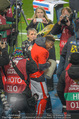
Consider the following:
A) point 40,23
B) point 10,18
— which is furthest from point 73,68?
point 10,18

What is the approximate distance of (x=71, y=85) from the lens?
13.5 ft

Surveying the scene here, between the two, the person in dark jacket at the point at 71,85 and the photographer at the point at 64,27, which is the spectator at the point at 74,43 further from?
the person in dark jacket at the point at 71,85

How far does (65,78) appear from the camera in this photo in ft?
13.4

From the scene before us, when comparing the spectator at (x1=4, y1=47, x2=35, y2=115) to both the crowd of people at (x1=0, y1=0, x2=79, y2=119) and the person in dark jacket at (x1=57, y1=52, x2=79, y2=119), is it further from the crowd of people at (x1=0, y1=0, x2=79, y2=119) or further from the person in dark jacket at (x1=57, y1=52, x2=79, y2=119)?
the person in dark jacket at (x1=57, y1=52, x2=79, y2=119)

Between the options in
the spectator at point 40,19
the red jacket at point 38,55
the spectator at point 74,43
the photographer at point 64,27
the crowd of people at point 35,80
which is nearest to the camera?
the crowd of people at point 35,80

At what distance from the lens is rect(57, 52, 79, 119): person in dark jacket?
3988 millimetres

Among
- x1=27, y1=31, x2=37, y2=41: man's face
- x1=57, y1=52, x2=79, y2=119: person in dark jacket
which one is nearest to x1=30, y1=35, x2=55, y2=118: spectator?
x1=57, y1=52, x2=79, y2=119: person in dark jacket

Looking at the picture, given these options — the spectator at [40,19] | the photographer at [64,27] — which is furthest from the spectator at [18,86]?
the spectator at [40,19]

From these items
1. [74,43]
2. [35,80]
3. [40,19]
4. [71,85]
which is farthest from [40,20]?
[71,85]

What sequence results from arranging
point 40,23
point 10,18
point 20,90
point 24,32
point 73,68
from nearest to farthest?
point 73,68 < point 20,90 < point 40,23 < point 10,18 < point 24,32

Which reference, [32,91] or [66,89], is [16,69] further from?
[66,89]

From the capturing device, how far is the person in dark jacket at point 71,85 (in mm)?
3988

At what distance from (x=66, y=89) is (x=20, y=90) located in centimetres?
110

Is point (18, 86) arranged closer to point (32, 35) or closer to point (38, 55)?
point (38, 55)
